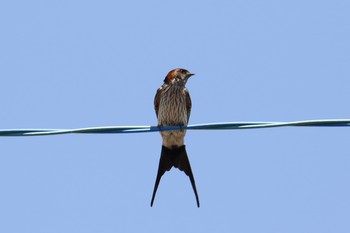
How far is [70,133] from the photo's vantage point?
520 centimetres

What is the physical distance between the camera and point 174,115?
26.4ft

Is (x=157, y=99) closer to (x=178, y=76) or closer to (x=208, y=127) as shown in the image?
(x=178, y=76)

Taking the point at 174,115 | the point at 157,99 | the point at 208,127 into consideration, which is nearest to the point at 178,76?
the point at 157,99

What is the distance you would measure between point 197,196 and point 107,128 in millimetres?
2284

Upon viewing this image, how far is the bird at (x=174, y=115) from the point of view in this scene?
7.84m

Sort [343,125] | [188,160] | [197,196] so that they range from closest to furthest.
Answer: [343,125]
[197,196]
[188,160]

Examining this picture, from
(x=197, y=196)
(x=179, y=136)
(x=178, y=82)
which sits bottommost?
(x=197, y=196)

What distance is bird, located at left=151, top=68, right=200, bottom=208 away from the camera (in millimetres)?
7840

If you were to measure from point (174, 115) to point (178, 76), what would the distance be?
52 centimetres

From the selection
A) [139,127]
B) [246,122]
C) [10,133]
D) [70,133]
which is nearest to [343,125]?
[246,122]

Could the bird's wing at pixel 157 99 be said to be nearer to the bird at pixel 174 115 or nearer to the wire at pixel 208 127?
the bird at pixel 174 115

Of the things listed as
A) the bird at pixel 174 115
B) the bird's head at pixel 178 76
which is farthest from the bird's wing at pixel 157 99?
the bird's head at pixel 178 76

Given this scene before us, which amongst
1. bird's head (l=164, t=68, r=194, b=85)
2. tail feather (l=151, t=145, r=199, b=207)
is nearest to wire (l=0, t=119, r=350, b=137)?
tail feather (l=151, t=145, r=199, b=207)

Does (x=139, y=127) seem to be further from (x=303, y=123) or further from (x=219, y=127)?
(x=303, y=123)
